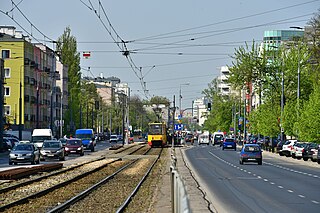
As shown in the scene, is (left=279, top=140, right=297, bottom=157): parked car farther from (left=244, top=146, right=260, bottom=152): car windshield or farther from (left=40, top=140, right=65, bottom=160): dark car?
(left=40, top=140, right=65, bottom=160): dark car

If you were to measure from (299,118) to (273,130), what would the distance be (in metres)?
19.5

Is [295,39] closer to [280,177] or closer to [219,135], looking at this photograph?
[219,135]

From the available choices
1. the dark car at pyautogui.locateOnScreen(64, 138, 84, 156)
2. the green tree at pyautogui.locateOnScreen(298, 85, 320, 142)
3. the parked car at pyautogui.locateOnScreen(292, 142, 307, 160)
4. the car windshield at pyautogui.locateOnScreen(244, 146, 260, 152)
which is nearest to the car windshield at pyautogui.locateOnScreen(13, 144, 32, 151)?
the car windshield at pyautogui.locateOnScreen(244, 146, 260, 152)

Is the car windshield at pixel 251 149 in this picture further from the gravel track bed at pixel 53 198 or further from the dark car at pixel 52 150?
the gravel track bed at pixel 53 198

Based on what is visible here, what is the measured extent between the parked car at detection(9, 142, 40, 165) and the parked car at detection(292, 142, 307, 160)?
2385 cm

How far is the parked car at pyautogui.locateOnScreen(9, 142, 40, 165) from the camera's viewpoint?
165ft

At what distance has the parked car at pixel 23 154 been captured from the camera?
50.2 metres

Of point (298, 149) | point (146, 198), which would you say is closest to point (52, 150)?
point (298, 149)

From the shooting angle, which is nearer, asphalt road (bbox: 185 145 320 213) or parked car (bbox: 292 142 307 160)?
asphalt road (bbox: 185 145 320 213)

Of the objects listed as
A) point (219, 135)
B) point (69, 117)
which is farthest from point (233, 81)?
point (69, 117)

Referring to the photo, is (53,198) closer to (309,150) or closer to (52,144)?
(52,144)

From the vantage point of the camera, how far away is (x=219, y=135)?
123 m

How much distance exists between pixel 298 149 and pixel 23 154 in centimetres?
2559

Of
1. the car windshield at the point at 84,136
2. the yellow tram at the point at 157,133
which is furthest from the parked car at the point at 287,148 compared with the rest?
the yellow tram at the point at 157,133
